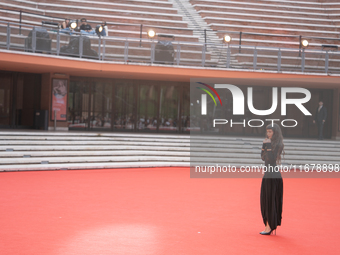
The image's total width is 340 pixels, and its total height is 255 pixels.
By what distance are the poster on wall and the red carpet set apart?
7.34 m

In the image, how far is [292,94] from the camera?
2003cm

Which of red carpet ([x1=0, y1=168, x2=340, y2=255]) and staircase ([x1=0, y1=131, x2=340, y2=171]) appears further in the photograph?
staircase ([x1=0, y1=131, x2=340, y2=171])

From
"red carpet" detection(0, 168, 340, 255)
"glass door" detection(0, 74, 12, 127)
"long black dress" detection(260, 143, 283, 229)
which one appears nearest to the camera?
"red carpet" detection(0, 168, 340, 255)

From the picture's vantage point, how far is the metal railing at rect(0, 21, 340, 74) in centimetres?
1479

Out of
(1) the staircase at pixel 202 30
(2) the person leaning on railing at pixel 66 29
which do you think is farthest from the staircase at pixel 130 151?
(2) the person leaning on railing at pixel 66 29

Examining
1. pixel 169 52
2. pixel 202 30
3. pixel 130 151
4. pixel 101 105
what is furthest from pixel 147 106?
pixel 130 151

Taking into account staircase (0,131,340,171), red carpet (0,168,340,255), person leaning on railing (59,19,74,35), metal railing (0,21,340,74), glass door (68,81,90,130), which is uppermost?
person leaning on railing (59,19,74,35)

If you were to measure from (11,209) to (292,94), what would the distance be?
16.5 metres

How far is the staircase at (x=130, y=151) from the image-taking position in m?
13.0

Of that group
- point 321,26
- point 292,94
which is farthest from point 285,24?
point 292,94

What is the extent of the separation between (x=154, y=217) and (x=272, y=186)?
2.12 m

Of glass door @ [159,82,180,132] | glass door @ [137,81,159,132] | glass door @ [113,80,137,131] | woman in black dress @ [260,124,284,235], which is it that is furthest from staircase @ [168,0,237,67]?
woman in black dress @ [260,124,284,235]

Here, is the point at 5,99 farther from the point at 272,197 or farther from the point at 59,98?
the point at 272,197

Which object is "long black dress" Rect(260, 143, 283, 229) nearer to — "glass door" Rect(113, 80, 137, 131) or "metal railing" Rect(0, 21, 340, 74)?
"metal railing" Rect(0, 21, 340, 74)
